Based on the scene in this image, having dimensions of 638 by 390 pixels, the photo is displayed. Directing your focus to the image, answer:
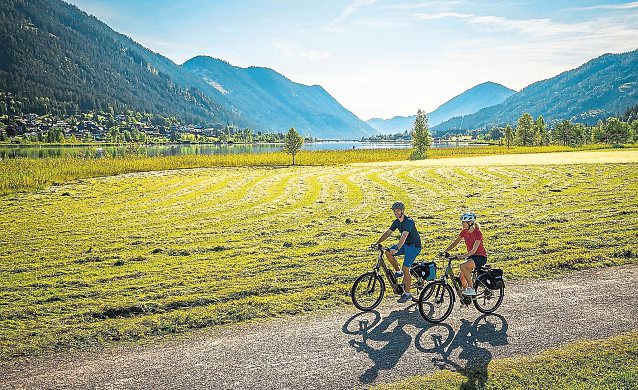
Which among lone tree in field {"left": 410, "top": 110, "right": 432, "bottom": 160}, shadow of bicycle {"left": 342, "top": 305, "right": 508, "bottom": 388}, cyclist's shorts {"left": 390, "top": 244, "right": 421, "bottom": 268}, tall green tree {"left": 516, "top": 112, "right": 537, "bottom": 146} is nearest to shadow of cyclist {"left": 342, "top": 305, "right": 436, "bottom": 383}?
shadow of bicycle {"left": 342, "top": 305, "right": 508, "bottom": 388}

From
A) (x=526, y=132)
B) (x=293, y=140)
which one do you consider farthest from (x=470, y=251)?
(x=526, y=132)

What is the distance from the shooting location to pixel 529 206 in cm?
2872

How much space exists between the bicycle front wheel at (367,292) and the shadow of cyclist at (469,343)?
1.95m

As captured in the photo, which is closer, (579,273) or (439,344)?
(439,344)

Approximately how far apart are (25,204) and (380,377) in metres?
33.1

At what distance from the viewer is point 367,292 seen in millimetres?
12836

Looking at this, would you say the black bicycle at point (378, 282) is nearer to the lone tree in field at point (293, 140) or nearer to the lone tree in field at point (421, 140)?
the lone tree in field at point (293, 140)

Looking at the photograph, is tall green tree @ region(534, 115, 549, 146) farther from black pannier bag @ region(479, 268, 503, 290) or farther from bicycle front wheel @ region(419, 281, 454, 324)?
bicycle front wheel @ region(419, 281, 454, 324)

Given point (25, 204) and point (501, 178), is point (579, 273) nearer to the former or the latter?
point (501, 178)

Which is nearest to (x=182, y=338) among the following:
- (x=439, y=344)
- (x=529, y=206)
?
(x=439, y=344)

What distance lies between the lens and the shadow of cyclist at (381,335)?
30.9ft

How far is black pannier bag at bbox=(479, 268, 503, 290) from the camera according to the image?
11.9 m

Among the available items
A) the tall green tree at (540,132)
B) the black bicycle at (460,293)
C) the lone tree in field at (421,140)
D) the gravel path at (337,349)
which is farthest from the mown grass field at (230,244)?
the tall green tree at (540,132)

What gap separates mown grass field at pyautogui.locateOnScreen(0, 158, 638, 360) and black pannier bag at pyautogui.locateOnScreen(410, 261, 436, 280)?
7.45 feet
